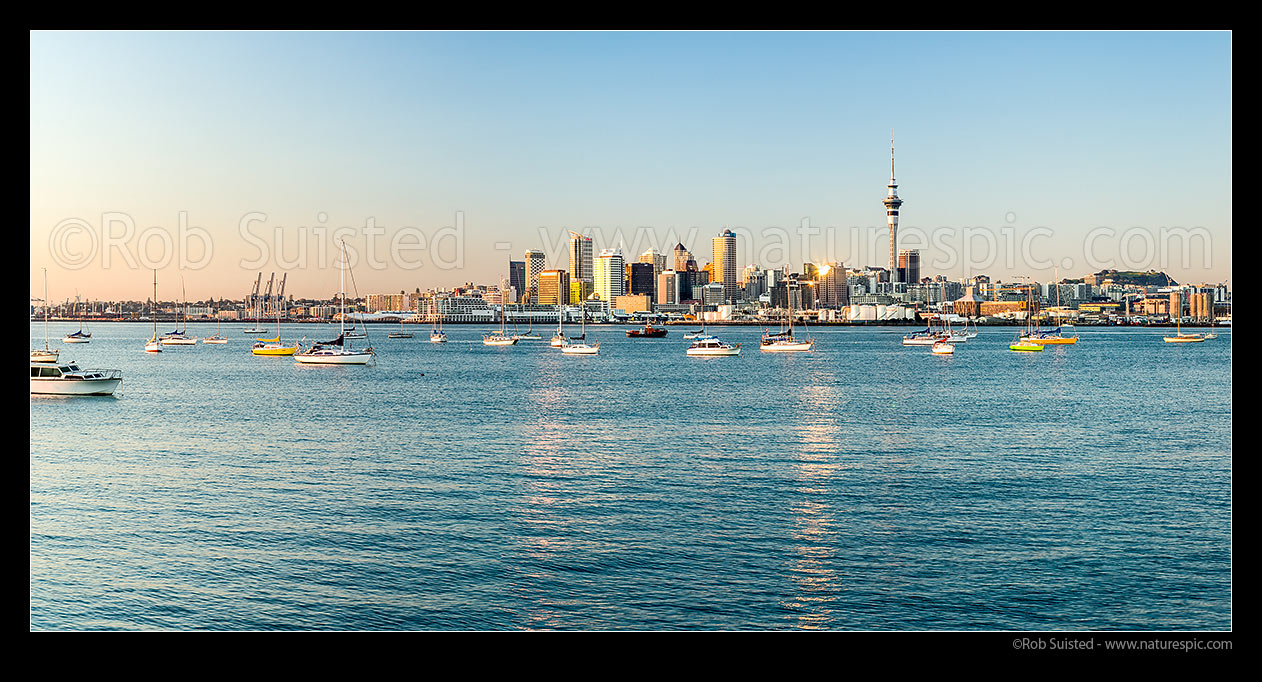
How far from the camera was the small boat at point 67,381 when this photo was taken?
35.2m

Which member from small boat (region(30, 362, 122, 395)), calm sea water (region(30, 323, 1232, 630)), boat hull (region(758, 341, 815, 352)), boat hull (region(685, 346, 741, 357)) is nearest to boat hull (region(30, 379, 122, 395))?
small boat (region(30, 362, 122, 395))

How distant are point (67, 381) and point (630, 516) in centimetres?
2885

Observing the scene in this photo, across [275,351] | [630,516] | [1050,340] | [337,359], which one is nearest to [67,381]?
[337,359]

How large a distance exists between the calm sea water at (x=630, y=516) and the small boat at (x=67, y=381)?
2.03 meters

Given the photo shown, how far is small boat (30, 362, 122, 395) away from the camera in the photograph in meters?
35.2

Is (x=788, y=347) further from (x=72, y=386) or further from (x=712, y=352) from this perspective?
(x=72, y=386)

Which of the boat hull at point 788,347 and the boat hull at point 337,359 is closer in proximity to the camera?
the boat hull at point 337,359

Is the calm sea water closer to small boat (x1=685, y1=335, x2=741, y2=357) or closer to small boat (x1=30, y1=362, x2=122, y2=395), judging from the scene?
small boat (x1=30, y1=362, x2=122, y2=395)

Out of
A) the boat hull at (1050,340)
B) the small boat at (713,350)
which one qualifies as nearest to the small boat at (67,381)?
the small boat at (713,350)

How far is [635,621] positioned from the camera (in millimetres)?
10398

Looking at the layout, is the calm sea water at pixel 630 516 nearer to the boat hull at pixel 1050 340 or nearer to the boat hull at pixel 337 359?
the boat hull at pixel 337 359
